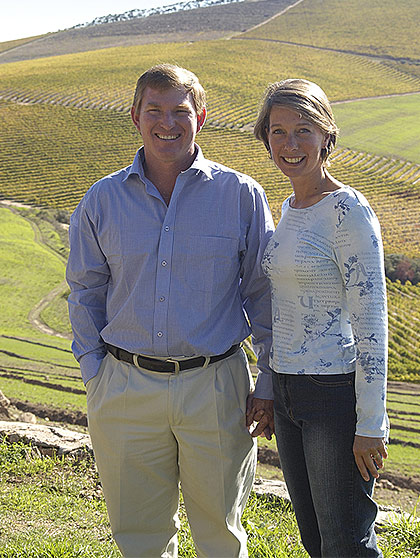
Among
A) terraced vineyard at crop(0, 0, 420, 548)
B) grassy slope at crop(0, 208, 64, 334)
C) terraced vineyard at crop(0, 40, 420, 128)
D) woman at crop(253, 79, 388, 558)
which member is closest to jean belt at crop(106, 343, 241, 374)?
woman at crop(253, 79, 388, 558)

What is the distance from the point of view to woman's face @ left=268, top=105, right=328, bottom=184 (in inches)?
78.5

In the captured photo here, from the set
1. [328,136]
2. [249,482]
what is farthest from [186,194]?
[249,482]

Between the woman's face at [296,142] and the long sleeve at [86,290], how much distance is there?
77 centimetres

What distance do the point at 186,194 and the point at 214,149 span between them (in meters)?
39.4

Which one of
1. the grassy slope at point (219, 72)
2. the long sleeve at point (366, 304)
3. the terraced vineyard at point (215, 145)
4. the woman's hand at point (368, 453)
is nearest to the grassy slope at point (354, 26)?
the terraced vineyard at point (215, 145)

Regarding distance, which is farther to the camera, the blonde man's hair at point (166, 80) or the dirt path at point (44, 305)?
the dirt path at point (44, 305)

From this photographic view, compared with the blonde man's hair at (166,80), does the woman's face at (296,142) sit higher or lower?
lower

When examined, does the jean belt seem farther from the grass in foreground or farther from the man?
the grass in foreground

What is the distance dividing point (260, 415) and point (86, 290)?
0.80 metres

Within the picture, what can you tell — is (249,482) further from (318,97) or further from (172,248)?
(318,97)

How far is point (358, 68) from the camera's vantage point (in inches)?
2554

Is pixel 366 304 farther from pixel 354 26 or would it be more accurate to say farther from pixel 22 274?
pixel 354 26

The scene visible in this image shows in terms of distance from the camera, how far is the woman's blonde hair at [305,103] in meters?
1.96

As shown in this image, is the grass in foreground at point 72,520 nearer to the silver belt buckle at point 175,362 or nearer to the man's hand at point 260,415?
the man's hand at point 260,415
